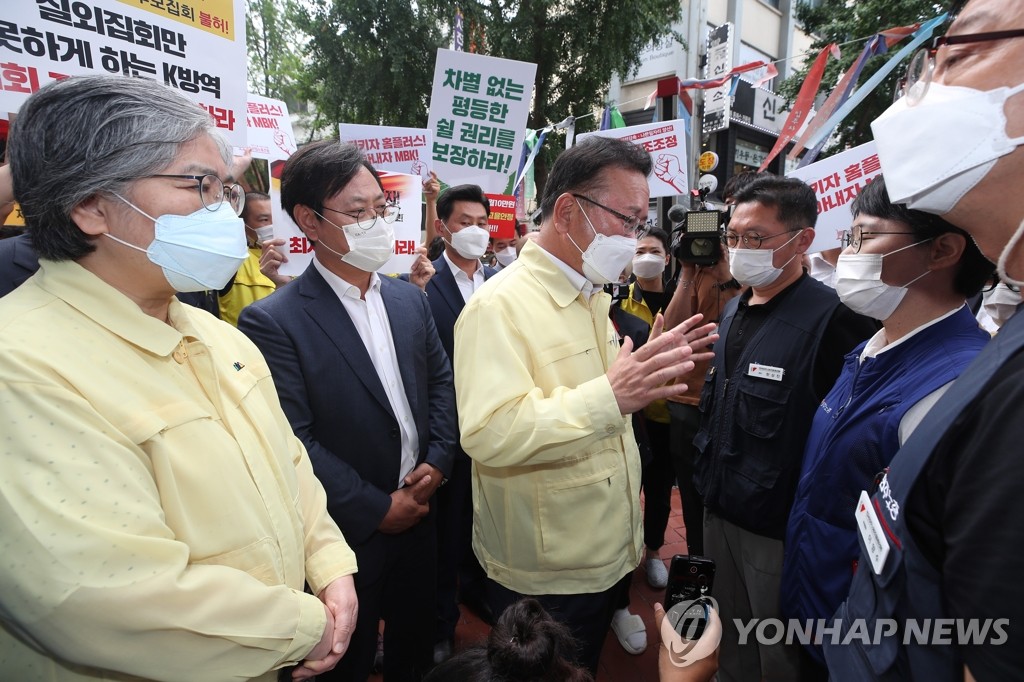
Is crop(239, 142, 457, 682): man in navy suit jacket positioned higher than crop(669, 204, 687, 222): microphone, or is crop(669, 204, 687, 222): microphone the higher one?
crop(669, 204, 687, 222): microphone

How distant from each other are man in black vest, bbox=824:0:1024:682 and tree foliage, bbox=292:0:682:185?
35.7 ft

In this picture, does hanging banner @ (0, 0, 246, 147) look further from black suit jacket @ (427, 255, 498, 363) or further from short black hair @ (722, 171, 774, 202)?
short black hair @ (722, 171, 774, 202)

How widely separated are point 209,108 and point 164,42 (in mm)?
307

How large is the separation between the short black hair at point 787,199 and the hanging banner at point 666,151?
2.10 metres

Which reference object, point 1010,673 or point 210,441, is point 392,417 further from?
point 1010,673

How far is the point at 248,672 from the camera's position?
3.44ft

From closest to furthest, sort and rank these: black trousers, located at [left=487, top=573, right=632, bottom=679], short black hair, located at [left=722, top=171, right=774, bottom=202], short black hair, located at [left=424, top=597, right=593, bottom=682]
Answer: short black hair, located at [left=424, top=597, right=593, bottom=682]
black trousers, located at [left=487, top=573, right=632, bottom=679]
short black hair, located at [left=722, top=171, right=774, bottom=202]

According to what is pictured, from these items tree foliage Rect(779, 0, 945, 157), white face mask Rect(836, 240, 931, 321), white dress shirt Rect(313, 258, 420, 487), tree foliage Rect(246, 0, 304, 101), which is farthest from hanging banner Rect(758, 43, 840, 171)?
tree foliage Rect(246, 0, 304, 101)

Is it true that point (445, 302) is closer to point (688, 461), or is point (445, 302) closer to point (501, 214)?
point (501, 214)

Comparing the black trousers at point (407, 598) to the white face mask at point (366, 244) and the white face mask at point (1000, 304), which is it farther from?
the white face mask at point (1000, 304)

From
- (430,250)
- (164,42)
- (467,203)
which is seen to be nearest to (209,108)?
(164,42)

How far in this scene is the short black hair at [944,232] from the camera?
1631 millimetres

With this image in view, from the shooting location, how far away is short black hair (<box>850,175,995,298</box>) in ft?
5.35

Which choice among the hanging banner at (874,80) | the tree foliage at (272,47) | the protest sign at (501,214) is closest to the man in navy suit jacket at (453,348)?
the protest sign at (501,214)
